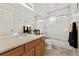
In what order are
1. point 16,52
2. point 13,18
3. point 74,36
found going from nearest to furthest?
point 16,52 < point 13,18 < point 74,36

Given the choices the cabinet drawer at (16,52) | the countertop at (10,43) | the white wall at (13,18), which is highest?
the white wall at (13,18)

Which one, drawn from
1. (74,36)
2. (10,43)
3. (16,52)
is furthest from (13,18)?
(74,36)

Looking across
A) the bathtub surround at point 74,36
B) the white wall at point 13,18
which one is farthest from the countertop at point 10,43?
the bathtub surround at point 74,36

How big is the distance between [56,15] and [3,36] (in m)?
1.12

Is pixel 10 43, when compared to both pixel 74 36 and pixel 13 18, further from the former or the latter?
pixel 74 36

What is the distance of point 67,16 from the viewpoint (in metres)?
2.32

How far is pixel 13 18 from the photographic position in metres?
2.20

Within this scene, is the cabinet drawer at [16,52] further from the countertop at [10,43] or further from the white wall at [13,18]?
the white wall at [13,18]

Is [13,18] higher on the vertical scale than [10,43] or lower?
higher

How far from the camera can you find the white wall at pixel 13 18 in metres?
1.86

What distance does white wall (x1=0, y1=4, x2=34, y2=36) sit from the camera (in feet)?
6.10

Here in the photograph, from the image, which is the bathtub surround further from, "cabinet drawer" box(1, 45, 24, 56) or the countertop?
"cabinet drawer" box(1, 45, 24, 56)

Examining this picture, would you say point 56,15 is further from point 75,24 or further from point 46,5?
point 75,24

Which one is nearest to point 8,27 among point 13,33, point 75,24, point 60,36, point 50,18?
point 13,33
